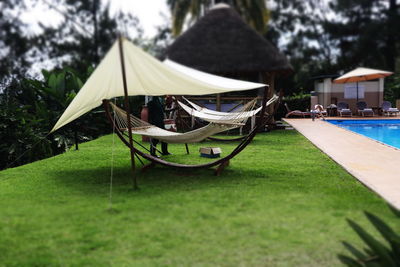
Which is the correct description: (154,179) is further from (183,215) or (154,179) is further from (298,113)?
(298,113)

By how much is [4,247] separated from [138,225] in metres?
1.02

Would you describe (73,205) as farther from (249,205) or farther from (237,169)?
(237,169)

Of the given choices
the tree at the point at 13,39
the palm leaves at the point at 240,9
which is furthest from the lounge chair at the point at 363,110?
the tree at the point at 13,39

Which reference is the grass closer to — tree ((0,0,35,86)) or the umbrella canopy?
the umbrella canopy

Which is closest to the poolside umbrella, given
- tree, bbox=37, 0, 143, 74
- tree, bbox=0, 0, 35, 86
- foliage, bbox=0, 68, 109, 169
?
foliage, bbox=0, 68, 109, 169

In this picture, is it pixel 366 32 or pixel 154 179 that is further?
pixel 366 32

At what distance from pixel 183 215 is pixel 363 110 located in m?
14.5

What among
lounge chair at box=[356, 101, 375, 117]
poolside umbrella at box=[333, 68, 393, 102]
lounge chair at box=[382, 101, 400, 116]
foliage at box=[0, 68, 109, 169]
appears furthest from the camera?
lounge chair at box=[382, 101, 400, 116]

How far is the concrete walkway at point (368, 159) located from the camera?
454cm

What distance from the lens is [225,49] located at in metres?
13.4

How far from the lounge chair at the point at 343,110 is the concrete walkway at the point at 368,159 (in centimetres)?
697

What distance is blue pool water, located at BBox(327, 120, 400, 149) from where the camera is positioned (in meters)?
10.2

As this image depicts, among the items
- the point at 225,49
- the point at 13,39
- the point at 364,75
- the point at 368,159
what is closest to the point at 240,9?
the point at 364,75

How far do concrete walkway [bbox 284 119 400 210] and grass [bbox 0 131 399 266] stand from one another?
0.21 m
